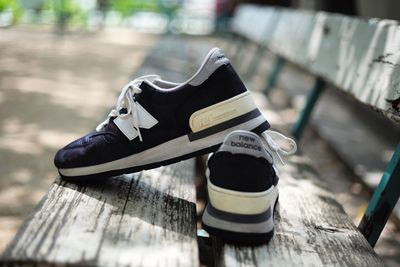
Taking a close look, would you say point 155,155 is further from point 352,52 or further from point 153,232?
point 352,52

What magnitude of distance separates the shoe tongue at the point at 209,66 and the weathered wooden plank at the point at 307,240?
389mm

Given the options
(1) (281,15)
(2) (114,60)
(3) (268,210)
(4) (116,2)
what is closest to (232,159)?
(3) (268,210)

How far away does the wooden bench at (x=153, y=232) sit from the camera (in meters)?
0.99

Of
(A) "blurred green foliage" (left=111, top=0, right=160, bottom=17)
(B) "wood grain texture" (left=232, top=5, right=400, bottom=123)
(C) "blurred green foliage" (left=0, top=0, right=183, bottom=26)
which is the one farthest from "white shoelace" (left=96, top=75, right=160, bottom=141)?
(A) "blurred green foliage" (left=111, top=0, right=160, bottom=17)

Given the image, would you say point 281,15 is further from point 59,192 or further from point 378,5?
point 59,192

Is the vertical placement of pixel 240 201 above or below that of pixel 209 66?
below

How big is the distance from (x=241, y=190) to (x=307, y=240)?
0.23 meters

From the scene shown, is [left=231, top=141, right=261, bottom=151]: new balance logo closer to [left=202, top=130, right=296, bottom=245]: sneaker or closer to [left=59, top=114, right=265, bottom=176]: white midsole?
[left=202, top=130, right=296, bottom=245]: sneaker

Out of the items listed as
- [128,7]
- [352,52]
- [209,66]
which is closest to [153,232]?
[209,66]

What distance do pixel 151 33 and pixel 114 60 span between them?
4658mm

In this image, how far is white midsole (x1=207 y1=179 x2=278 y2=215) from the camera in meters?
1.14

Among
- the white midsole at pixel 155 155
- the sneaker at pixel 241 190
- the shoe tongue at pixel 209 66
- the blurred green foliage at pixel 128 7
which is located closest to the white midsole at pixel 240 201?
the sneaker at pixel 241 190

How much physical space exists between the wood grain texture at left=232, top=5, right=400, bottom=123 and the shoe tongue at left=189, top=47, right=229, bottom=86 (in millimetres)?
555

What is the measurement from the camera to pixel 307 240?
1.23 metres
